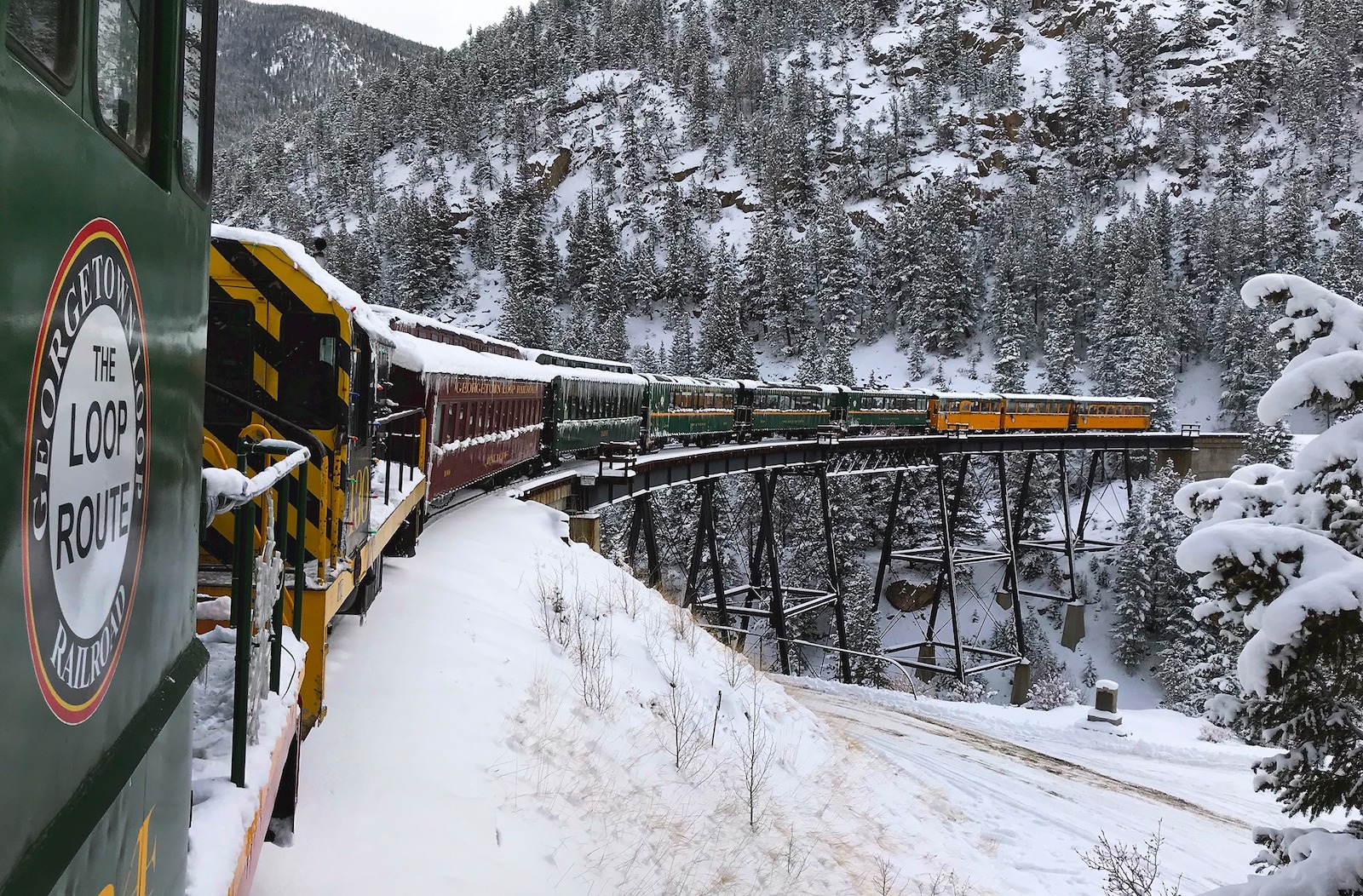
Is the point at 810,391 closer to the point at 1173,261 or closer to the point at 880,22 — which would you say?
the point at 1173,261

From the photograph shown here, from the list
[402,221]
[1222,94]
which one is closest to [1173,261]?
[1222,94]

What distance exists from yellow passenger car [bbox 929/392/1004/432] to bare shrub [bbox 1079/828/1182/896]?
2932 cm

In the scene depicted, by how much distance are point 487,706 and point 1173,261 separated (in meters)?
95.5

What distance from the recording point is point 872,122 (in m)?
115

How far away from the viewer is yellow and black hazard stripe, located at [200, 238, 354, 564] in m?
5.12

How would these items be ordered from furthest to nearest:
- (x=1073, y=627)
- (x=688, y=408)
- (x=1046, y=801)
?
(x=1073, y=627) < (x=688, y=408) < (x=1046, y=801)

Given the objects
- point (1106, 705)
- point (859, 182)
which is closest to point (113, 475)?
point (1106, 705)

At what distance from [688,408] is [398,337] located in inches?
721

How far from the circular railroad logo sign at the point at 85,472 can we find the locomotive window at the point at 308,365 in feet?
12.0

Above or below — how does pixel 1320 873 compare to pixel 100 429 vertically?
below

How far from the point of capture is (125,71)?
1675 mm

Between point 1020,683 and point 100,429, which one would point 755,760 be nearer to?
point 100,429

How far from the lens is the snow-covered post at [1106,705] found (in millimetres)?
14812

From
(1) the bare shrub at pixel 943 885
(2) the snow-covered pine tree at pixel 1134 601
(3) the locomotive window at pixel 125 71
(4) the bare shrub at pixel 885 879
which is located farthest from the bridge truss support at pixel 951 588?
(3) the locomotive window at pixel 125 71
